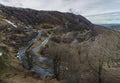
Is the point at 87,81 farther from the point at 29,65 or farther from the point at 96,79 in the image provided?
the point at 29,65


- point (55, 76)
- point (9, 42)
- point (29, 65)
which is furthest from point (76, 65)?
point (9, 42)

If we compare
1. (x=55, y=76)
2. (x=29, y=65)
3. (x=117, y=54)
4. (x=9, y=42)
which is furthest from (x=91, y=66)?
(x=9, y=42)

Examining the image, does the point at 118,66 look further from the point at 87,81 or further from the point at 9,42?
the point at 9,42

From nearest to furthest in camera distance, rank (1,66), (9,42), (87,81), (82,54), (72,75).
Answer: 1. (1,66)
2. (72,75)
3. (87,81)
4. (82,54)
5. (9,42)

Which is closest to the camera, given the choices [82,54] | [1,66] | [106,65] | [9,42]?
[1,66]

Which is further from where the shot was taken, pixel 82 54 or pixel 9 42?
pixel 9 42

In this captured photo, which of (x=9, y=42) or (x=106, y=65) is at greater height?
(x=9, y=42)

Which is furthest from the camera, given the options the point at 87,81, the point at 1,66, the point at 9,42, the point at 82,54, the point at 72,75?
the point at 9,42

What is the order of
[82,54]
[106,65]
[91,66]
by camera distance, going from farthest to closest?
[106,65] → [82,54] → [91,66]

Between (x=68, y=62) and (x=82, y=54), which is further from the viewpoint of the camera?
(x=82, y=54)
